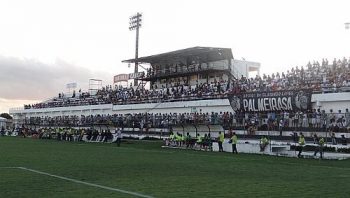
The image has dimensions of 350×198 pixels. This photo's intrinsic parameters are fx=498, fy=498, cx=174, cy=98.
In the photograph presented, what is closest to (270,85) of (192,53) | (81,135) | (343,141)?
(343,141)

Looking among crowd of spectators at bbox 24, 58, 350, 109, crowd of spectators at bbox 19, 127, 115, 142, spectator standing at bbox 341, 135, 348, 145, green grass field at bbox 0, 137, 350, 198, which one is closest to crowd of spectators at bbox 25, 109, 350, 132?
spectator standing at bbox 341, 135, 348, 145

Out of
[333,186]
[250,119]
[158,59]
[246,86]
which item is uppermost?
[158,59]

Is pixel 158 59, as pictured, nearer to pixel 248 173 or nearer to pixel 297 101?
pixel 297 101

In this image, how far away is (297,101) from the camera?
38.2 metres

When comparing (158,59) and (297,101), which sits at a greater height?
(158,59)

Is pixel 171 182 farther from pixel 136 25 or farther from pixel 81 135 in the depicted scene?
pixel 136 25

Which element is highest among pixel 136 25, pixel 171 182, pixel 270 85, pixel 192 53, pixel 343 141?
pixel 136 25

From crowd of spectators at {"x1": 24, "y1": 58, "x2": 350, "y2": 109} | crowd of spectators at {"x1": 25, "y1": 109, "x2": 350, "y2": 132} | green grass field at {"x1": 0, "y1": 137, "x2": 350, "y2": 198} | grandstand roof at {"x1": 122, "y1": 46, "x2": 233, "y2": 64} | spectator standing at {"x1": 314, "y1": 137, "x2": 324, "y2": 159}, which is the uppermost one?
Answer: grandstand roof at {"x1": 122, "y1": 46, "x2": 233, "y2": 64}

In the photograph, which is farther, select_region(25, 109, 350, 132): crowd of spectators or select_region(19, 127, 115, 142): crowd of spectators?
select_region(19, 127, 115, 142): crowd of spectators

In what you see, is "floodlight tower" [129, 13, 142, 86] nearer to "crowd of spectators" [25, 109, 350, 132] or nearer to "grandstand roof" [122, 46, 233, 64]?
"grandstand roof" [122, 46, 233, 64]

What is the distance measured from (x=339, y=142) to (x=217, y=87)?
64.7 feet

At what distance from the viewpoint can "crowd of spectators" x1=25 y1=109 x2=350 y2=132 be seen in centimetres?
3312

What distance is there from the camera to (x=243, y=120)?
4003 cm

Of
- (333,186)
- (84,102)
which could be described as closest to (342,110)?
(333,186)
